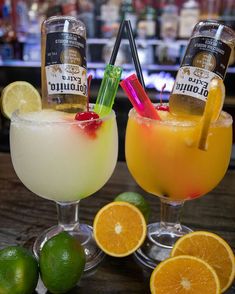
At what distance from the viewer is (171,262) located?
2.22 ft

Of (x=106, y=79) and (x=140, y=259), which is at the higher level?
(x=106, y=79)

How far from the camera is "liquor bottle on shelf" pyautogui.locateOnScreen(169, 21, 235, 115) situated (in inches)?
29.8

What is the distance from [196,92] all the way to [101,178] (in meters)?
0.29

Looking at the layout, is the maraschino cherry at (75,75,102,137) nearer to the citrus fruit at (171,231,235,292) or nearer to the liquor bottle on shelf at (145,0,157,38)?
the citrus fruit at (171,231,235,292)

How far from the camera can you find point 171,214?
932 millimetres

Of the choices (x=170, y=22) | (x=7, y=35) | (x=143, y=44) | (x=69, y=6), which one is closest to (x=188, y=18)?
(x=170, y=22)

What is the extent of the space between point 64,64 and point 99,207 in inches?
18.0

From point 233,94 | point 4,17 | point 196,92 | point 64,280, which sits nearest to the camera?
point 64,280

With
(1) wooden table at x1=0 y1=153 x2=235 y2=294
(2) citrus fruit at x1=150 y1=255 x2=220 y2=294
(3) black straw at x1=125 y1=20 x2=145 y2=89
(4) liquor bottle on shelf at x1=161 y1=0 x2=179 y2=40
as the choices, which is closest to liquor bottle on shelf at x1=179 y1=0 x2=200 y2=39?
(4) liquor bottle on shelf at x1=161 y1=0 x2=179 y2=40

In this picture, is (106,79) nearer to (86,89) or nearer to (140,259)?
(86,89)

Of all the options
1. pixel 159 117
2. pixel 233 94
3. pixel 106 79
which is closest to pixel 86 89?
pixel 106 79

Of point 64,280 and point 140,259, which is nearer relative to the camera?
point 64,280

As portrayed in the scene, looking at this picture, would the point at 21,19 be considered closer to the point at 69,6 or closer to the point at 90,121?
the point at 69,6

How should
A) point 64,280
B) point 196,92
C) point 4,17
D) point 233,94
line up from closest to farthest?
point 64,280 < point 196,92 < point 233,94 < point 4,17
